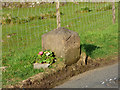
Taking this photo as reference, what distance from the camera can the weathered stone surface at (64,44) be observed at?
5.97 metres

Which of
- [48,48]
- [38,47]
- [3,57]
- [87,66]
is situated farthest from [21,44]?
[87,66]

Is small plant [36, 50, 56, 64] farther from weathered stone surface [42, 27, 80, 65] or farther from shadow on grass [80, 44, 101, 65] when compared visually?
shadow on grass [80, 44, 101, 65]

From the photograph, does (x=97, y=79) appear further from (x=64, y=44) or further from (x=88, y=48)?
(x=88, y=48)

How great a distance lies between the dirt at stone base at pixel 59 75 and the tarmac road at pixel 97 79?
0.20 m

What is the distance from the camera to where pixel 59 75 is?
5688 millimetres

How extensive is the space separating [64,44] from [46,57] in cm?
59

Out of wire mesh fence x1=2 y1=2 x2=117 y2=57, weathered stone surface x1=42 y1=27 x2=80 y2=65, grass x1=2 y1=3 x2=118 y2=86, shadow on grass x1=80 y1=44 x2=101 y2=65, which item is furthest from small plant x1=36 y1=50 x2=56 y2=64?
shadow on grass x1=80 y1=44 x2=101 y2=65

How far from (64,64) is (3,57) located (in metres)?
2.14

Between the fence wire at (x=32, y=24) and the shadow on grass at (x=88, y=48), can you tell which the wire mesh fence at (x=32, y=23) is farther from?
the shadow on grass at (x=88, y=48)

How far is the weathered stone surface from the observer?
597 centimetres

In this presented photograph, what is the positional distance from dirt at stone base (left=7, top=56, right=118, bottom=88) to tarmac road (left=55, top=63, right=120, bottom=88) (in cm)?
20

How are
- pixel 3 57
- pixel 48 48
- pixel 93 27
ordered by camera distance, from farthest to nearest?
pixel 93 27 < pixel 3 57 < pixel 48 48

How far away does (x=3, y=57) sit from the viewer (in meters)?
7.23

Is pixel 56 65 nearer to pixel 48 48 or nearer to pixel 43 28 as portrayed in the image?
pixel 48 48
